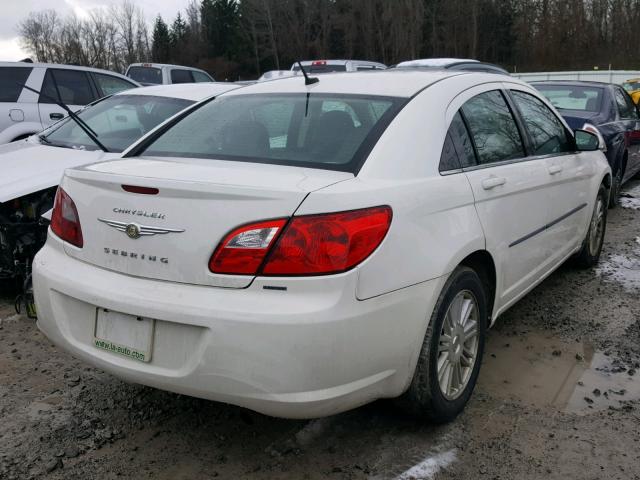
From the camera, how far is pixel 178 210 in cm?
235

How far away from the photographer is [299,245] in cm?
223

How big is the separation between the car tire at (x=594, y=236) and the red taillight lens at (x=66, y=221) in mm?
3805

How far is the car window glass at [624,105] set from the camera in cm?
838

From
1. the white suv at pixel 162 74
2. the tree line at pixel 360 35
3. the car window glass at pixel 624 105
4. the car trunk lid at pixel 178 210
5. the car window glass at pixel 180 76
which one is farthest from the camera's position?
the tree line at pixel 360 35

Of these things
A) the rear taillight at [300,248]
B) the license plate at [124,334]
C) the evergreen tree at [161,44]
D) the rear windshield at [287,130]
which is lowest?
the license plate at [124,334]

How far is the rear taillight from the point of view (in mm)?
2229

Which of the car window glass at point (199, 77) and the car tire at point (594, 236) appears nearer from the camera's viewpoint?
the car tire at point (594, 236)

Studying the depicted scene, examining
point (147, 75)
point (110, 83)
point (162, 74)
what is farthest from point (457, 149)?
point (147, 75)

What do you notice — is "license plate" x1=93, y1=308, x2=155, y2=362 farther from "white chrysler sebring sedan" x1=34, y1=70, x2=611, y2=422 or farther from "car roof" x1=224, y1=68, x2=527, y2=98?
"car roof" x1=224, y1=68, x2=527, y2=98

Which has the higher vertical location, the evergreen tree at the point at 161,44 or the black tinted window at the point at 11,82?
the evergreen tree at the point at 161,44

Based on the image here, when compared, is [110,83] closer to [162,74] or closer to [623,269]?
[162,74]

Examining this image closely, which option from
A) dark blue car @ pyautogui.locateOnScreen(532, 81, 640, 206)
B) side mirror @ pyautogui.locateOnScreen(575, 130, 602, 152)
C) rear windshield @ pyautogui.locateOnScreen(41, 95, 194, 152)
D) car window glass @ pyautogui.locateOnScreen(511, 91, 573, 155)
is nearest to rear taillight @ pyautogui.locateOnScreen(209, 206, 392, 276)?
car window glass @ pyautogui.locateOnScreen(511, 91, 573, 155)

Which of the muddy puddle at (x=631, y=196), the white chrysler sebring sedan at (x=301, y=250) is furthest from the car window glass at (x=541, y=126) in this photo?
the muddy puddle at (x=631, y=196)

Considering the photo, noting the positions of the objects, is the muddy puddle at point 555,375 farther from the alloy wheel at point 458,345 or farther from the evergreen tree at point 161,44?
the evergreen tree at point 161,44
